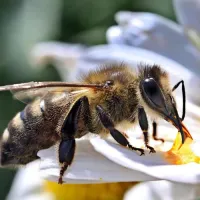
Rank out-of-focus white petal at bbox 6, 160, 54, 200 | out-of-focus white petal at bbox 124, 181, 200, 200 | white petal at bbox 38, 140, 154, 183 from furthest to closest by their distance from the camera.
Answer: out-of-focus white petal at bbox 6, 160, 54, 200 → out-of-focus white petal at bbox 124, 181, 200, 200 → white petal at bbox 38, 140, 154, 183

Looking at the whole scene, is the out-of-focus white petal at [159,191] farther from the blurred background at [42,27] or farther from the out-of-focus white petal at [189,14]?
the blurred background at [42,27]

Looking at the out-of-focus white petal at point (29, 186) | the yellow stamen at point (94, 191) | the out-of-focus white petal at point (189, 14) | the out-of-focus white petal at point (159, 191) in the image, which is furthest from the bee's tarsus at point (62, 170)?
the out-of-focus white petal at point (29, 186)

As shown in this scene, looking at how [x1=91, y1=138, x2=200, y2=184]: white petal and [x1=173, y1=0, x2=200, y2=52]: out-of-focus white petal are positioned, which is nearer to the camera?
[x1=91, y1=138, x2=200, y2=184]: white petal

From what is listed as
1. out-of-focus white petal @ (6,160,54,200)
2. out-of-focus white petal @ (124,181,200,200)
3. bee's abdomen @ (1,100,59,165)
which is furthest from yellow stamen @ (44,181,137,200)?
bee's abdomen @ (1,100,59,165)

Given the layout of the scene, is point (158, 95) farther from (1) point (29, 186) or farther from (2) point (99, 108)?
(1) point (29, 186)

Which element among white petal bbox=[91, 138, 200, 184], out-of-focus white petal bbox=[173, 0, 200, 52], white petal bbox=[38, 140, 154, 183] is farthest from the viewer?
out-of-focus white petal bbox=[173, 0, 200, 52]

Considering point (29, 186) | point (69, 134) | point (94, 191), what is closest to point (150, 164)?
point (69, 134)

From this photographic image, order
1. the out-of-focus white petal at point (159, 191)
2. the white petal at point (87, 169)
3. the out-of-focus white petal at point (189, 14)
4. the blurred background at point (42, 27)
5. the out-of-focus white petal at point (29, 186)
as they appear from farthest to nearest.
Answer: the blurred background at point (42, 27)
the out-of-focus white petal at point (29, 186)
the out-of-focus white petal at point (189, 14)
the out-of-focus white petal at point (159, 191)
the white petal at point (87, 169)

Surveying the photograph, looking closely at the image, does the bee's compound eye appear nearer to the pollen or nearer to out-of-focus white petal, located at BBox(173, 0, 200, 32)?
the pollen
